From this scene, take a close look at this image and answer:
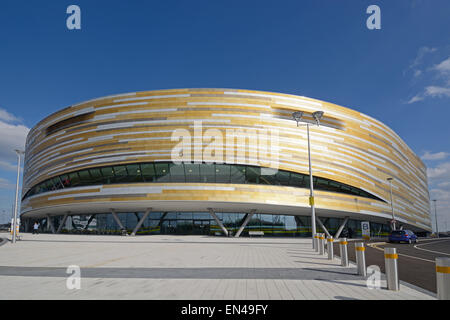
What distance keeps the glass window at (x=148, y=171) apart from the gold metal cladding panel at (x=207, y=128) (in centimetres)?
89

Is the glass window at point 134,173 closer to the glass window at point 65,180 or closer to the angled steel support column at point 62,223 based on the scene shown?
the glass window at point 65,180

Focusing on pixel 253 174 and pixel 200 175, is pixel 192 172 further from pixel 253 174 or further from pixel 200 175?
pixel 253 174

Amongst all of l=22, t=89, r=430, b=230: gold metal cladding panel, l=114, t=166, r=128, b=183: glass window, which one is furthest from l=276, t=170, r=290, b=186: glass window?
l=114, t=166, r=128, b=183: glass window

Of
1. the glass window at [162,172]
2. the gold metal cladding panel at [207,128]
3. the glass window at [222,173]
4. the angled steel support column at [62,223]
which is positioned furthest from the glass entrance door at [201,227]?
the angled steel support column at [62,223]

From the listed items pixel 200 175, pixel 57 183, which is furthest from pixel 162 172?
pixel 57 183

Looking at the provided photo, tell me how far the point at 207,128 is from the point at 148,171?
8576mm

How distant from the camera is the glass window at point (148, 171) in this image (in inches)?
1378

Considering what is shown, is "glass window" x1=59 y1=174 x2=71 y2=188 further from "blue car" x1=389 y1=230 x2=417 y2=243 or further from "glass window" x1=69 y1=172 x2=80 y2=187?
"blue car" x1=389 y1=230 x2=417 y2=243

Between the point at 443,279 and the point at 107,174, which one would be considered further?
the point at 107,174

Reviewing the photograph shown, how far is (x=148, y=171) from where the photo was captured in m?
35.3

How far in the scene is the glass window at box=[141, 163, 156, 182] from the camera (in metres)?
35.0
